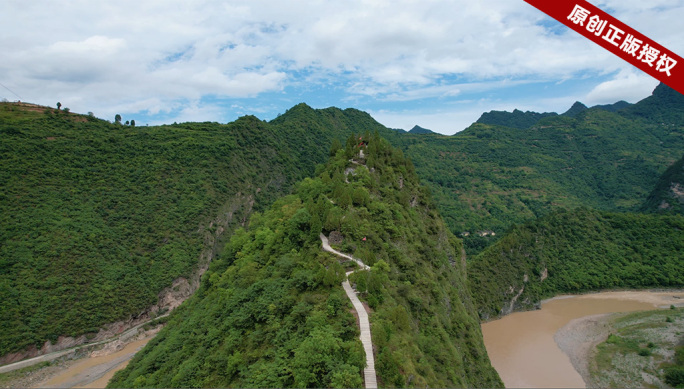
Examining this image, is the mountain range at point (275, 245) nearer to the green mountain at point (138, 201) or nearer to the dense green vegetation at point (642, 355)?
the green mountain at point (138, 201)

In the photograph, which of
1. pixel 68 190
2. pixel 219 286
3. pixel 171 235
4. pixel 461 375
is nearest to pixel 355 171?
pixel 219 286

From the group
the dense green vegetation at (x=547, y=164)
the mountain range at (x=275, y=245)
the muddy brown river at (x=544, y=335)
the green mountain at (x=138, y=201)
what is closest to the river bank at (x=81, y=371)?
the mountain range at (x=275, y=245)

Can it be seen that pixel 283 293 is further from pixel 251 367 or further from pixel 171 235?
pixel 171 235

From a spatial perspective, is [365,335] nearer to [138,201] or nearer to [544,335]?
[544,335]

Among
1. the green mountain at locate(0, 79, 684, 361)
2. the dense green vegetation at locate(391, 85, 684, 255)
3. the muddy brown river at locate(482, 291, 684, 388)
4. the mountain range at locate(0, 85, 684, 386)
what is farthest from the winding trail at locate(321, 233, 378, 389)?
the dense green vegetation at locate(391, 85, 684, 255)

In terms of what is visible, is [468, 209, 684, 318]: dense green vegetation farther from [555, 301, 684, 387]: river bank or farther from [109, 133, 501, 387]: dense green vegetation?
[109, 133, 501, 387]: dense green vegetation

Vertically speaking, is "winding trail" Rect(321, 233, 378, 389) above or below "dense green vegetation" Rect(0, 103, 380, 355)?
above

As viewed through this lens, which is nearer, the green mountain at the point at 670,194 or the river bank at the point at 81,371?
the river bank at the point at 81,371
